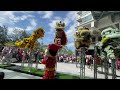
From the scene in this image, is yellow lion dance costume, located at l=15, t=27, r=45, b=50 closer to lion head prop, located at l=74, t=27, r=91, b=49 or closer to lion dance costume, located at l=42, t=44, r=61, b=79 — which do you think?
lion head prop, located at l=74, t=27, r=91, b=49

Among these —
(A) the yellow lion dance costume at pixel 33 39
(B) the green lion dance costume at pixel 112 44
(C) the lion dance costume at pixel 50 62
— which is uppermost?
(A) the yellow lion dance costume at pixel 33 39

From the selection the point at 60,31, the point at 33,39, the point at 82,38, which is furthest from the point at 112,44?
the point at 33,39

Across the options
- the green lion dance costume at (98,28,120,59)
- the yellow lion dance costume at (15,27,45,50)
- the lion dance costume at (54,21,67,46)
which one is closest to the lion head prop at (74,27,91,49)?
the lion dance costume at (54,21,67,46)

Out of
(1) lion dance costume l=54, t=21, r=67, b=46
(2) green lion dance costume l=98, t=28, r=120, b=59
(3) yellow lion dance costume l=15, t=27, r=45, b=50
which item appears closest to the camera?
(2) green lion dance costume l=98, t=28, r=120, b=59

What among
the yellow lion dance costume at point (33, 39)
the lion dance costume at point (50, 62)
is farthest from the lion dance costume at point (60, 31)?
the lion dance costume at point (50, 62)

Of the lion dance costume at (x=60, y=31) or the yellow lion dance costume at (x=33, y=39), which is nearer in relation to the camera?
the lion dance costume at (x=60, y=31)

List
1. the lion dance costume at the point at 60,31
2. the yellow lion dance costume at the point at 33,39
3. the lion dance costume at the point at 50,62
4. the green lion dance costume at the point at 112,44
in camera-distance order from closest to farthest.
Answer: the lion dance costume at the point at 50,62
the green lion dance costume at the point at 112,44
the lion dance costume at the point at 60,31
the yellow lion dance costume at the point at 33,39

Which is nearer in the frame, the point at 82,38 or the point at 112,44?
the point at 112,44

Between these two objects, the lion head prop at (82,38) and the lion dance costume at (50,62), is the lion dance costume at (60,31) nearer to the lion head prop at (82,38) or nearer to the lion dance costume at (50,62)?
the lion head prop at (82,38)

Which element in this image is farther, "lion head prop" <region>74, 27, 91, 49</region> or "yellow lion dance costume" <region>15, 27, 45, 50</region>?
"yellow lion dance costume" <region>15, 27, 45, 50</region>

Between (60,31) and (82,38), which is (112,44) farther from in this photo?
(60,31)
